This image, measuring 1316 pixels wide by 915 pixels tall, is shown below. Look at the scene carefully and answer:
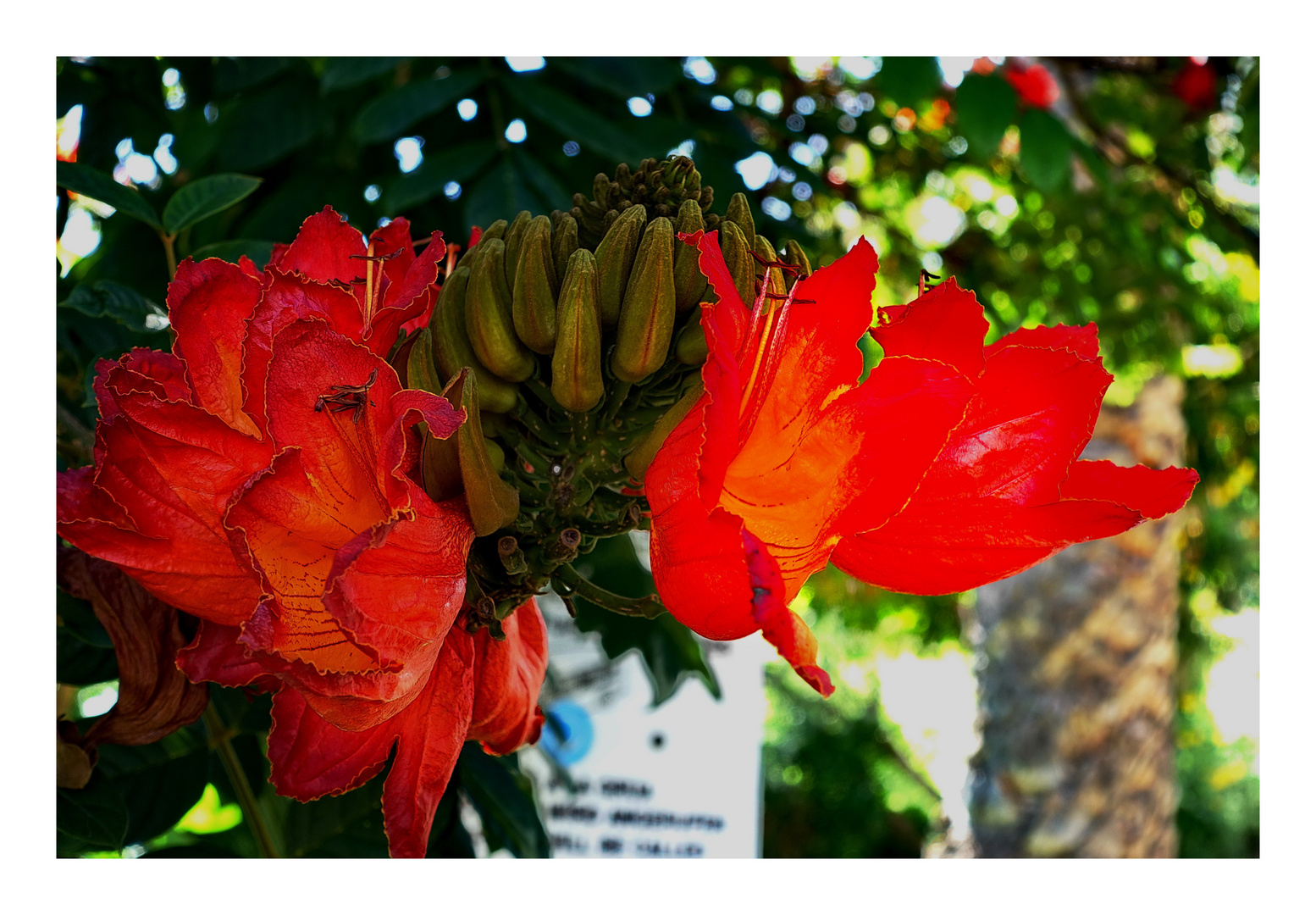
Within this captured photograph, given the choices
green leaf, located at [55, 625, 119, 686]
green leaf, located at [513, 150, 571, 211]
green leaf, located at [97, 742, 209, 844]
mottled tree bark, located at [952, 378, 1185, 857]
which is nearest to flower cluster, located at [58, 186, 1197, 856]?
green leaf, located at [55, 625, 119, 686]

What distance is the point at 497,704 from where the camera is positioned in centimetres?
65

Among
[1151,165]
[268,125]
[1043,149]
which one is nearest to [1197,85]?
[1151,165]

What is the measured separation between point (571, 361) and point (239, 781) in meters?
0.66

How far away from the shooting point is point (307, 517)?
526mm

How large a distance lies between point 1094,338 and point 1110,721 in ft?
10.5

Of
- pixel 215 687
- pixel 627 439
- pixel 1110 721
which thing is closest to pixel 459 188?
pixel 215 687

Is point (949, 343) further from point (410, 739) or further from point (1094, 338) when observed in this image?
point (410, 739)

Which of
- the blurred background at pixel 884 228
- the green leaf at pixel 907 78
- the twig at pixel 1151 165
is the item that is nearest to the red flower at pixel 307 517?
the blurred background at pixel 884 228

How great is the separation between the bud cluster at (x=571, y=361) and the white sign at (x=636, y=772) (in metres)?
1.69

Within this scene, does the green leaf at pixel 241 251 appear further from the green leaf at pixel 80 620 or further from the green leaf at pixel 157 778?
the green leaf at pixel 157 778

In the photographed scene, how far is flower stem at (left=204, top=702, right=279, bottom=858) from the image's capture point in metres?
1.02

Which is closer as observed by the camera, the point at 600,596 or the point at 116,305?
the point at 600,596

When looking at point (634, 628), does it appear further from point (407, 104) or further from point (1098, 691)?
point (1098, 691)

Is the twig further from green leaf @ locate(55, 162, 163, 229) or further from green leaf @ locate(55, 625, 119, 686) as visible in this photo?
green leaf @ locate(55, 625, 119, 686)
